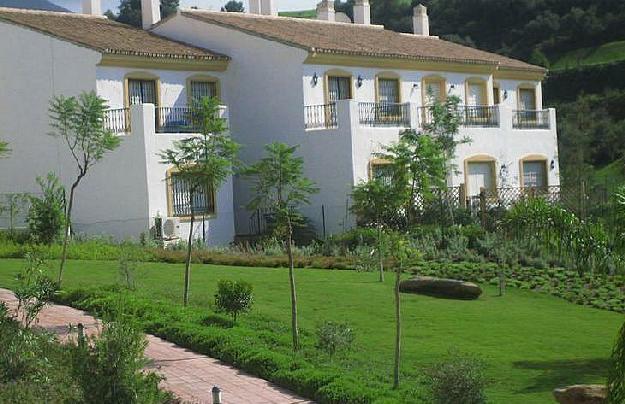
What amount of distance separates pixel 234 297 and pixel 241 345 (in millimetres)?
2473

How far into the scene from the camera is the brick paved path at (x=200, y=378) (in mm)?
12953

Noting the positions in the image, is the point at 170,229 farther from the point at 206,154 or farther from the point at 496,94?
the point at 496,94

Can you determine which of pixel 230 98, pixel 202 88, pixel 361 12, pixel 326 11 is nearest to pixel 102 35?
pixel 202 88

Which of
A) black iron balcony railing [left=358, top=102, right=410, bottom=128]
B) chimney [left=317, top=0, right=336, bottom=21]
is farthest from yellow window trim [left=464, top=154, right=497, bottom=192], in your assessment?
chimney [left=317, top=0, right=336, bottom=21]

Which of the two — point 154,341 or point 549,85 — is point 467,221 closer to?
point 154,341

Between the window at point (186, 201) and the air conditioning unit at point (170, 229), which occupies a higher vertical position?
the window at point (186, 201)

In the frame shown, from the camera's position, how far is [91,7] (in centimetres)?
3878

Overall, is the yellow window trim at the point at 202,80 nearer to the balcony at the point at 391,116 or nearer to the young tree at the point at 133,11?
the balcony at the point at 391,116

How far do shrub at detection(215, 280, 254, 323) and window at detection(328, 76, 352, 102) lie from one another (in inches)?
742

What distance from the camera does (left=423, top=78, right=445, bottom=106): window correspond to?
3812 centimetres

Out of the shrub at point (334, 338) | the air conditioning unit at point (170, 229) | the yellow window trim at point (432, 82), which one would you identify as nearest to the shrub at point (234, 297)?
the shrub at point (334, 338)

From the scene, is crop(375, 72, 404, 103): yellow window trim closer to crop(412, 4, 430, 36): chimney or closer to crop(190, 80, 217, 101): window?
crop(190, 80, 217, 101): window

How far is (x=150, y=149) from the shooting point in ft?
103

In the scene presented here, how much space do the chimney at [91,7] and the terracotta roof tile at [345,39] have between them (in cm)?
362
